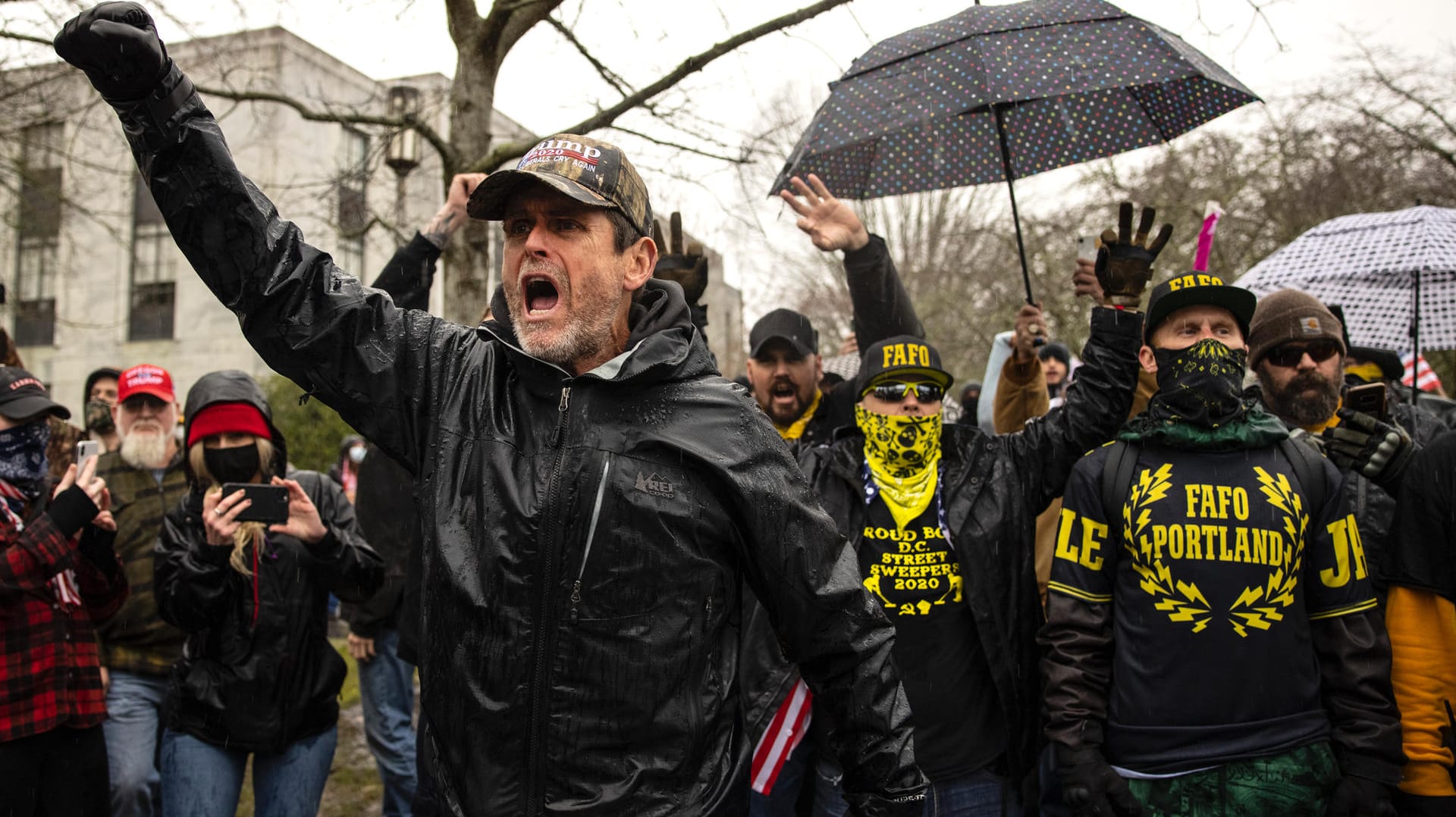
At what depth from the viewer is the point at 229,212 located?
2100 mm

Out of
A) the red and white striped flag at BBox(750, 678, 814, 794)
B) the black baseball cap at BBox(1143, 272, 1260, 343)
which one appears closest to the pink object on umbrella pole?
the black baseball cap at BBox(1143, 272, 1260, 343)

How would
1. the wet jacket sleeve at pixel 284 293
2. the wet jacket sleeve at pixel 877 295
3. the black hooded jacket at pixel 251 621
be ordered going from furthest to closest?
the wet jacket sleeve at pixel 877 295 → the black hooded jacket at pixel 251 621 → the wet jacket sleeve at pixel 284 293

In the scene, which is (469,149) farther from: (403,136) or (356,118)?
(403,136)

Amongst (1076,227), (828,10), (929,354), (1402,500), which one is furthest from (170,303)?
(1402,500)

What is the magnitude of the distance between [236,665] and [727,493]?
2555 millimetres

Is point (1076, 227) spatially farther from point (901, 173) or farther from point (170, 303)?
point (170, 303)

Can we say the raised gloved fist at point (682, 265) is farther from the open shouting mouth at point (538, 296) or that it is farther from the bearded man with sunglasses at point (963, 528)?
the open shouting mouth at point (538, 296)

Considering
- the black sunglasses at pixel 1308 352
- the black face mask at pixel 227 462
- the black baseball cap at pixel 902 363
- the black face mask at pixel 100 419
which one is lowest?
the black face mask at pixel 227 462

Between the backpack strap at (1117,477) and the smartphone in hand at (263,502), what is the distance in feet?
9.31

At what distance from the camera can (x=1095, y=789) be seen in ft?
10.3

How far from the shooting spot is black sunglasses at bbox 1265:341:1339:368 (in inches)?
160

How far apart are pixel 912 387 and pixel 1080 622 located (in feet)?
3.50

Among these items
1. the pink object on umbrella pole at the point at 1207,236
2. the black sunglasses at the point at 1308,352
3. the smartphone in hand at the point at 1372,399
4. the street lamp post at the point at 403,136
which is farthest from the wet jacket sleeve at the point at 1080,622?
the street lamp post at the point at 403,136

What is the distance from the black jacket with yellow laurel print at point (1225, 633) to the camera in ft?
10.2
